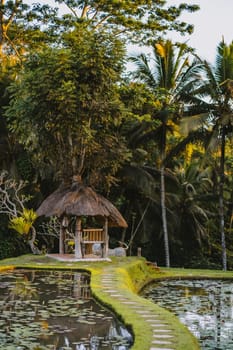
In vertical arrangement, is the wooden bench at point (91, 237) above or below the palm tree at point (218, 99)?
below

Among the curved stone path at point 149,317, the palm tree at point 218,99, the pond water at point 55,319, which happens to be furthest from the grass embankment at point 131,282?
the palm tree at point 218,99

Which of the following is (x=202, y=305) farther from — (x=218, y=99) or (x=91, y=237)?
(x=218, y=99)

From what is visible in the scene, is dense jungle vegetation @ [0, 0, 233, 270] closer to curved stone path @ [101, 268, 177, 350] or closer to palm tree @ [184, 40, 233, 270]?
palm tree @ [184, 40, 233, 270]

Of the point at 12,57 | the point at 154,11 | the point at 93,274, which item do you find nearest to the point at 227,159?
the point at 154,11

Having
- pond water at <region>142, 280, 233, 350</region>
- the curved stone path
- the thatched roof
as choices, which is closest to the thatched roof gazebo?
the thatched roof

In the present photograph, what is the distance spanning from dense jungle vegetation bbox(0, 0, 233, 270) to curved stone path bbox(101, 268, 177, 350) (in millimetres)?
6693

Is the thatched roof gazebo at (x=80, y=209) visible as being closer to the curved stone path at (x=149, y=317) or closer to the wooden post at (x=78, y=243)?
the wooden post at (x=78, y=243)

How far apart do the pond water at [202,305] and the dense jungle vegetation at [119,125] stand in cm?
557

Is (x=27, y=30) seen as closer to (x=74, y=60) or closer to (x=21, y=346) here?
(x=74, y=60)

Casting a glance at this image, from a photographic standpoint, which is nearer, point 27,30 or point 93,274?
point 93,274

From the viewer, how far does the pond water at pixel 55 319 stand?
291 inches

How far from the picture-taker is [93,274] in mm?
14102

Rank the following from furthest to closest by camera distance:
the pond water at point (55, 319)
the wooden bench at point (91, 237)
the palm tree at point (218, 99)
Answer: the palm tree at point (218, 99), the wooden bench at point (91, 237), the pond water at point (55, 319)

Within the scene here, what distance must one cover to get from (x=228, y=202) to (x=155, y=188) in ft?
13.5
